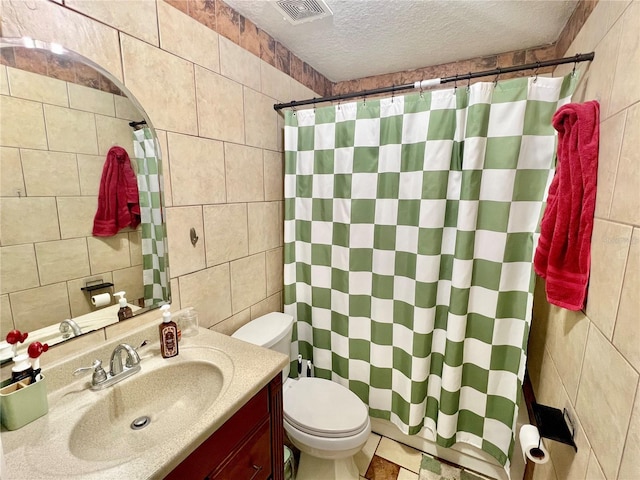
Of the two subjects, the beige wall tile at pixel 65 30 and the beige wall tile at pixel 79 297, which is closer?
the beige wall tile at pixel 65 30

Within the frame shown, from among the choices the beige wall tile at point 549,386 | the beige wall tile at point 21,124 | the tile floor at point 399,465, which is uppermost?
the beige wall tile at point 21,124

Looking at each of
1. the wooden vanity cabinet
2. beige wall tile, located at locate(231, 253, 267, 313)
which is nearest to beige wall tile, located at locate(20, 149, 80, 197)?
beige wall tile, located at locate(231, 253, 267, 313)

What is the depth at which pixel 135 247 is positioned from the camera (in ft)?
3.45

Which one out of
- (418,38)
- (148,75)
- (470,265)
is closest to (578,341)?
(470,265)

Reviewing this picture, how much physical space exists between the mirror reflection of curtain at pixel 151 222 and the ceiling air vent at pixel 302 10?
2.67 ft

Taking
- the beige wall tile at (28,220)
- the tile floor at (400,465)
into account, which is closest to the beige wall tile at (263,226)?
the beige wall tile at (28,220)

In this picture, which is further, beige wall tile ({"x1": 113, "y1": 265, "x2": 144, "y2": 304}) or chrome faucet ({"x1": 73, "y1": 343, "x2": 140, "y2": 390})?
beige wall tile ({"x1": 113, "y1": 265, "x2": 144, "y2": 304})

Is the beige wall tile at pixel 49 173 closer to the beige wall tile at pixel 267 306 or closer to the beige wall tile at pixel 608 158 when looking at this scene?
the beige wall tile at pixel 267 306

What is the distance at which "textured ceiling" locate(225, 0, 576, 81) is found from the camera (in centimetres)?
130

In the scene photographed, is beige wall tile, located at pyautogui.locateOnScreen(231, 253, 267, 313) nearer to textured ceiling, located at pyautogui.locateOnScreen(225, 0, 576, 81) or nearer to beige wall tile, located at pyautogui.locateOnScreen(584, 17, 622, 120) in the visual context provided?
textured ceiling, located at pyautogui.locateOnScreen(225, 0, 576, 81)

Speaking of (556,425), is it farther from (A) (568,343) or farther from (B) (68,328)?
(B) (68,328)

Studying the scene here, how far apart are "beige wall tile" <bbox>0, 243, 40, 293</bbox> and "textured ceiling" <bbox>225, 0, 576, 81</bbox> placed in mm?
1273

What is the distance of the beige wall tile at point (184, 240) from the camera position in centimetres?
114

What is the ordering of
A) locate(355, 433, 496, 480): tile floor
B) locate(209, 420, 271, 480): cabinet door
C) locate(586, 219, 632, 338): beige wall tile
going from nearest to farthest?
locate(586, 219, 632, 338): beige wall tile < locate(209, 420, 271, 480): cabinet door < locate(355, 433, 496, 480): tile floor
